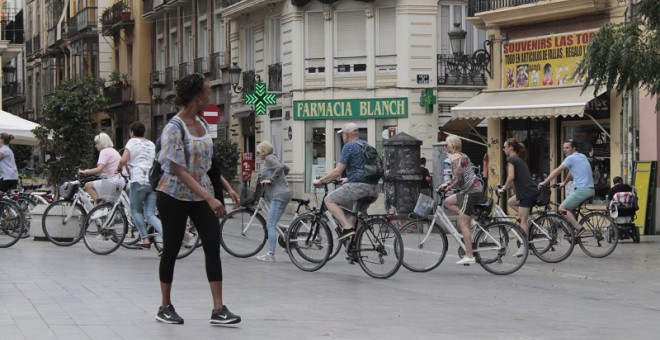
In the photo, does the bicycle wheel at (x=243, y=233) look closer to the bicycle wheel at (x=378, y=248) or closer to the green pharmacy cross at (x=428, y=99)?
the bicycle wheel at (x=378, y=248)

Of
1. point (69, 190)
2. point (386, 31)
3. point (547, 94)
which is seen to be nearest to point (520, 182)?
point (69, 190)

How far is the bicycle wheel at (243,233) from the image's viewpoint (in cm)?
1788

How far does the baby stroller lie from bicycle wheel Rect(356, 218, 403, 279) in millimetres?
7782

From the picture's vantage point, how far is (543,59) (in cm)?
2806

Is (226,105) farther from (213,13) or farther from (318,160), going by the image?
(318,160)

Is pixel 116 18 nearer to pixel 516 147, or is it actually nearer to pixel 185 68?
pixel 185 68

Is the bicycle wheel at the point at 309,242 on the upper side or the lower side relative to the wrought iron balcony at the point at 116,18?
lower

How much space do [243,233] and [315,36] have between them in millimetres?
20226

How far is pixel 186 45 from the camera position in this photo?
49812 mm

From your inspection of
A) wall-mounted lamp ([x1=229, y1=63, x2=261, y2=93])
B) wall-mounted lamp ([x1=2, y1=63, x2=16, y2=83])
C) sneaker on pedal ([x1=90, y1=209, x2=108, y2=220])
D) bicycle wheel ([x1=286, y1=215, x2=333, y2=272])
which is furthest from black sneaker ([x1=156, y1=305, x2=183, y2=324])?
wall-mounted lamp ([x1=2, y1=63, x2=16, y2=83])

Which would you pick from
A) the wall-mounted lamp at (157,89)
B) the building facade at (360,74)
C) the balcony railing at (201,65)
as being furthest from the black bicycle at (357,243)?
the wall-mounted lamp at (157,89)

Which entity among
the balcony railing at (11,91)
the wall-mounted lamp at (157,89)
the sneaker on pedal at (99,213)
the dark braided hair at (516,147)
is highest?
the balcony railing at (11,91)

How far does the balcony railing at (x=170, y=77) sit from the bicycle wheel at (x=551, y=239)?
115 ft

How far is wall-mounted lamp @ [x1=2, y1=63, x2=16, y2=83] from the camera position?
72.6 meters
